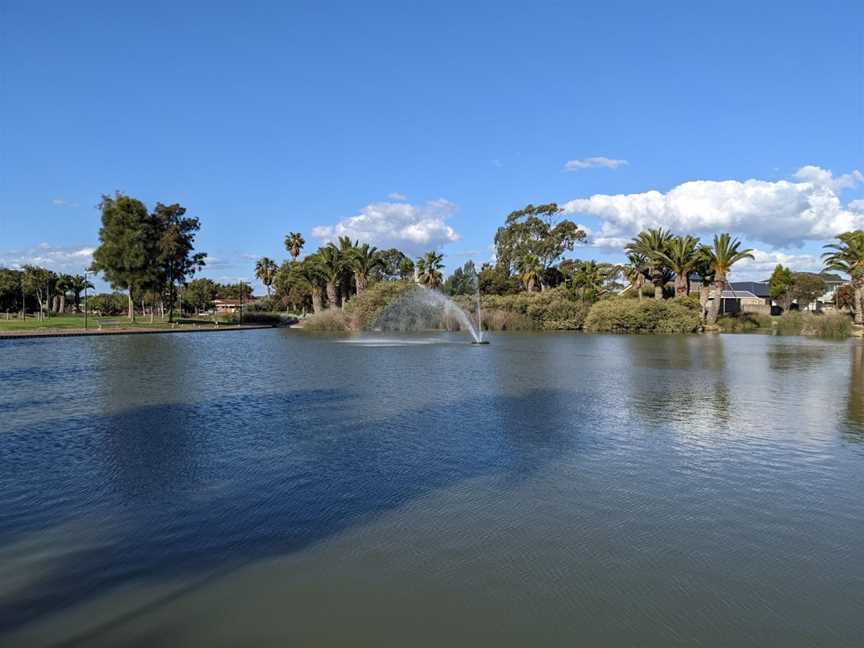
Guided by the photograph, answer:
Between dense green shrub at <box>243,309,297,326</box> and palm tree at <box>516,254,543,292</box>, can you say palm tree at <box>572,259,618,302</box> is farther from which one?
dense green shrub at <box>243,309,297,326</box>

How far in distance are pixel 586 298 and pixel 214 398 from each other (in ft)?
205

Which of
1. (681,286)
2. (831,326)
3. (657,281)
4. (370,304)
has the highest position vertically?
(657,281)

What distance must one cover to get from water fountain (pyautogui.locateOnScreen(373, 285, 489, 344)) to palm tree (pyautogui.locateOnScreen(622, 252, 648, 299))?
2138 cm

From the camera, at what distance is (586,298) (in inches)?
2968

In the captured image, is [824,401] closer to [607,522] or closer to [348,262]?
[607,522]

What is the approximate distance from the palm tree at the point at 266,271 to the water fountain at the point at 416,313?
55862 mm

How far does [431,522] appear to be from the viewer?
801cm

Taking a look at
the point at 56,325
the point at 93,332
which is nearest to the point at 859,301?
the point at 93,332

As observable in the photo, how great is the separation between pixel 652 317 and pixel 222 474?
58.3 meters

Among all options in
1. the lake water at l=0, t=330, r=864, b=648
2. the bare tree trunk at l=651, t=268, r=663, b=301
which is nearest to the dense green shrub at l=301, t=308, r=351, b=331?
the bare tree trunk at l=651, t=268, r=663, b=301

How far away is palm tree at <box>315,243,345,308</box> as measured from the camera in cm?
7844

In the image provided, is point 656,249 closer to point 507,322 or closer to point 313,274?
point 507,322

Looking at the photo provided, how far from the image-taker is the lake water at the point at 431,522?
18.2ft

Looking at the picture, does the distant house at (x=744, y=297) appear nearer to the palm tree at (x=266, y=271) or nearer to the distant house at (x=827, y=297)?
the distant house at (x=827, y=297)
